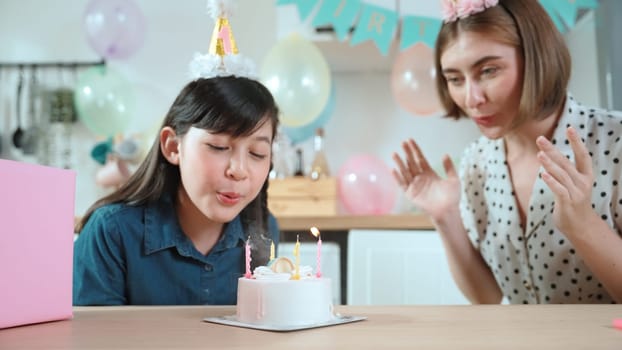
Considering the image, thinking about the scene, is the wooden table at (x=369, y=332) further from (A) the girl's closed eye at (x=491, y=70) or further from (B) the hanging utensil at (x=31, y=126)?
(B) the hanging utensil at (x=31, y=126)

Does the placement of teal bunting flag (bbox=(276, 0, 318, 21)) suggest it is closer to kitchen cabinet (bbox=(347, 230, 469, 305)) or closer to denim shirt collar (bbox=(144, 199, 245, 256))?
kitchen cabinet (bbox=(347, 230, 469, 305))

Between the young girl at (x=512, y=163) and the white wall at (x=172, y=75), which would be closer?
the young girl at (x=512, y=163)

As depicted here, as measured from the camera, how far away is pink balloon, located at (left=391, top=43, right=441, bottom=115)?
102 inches

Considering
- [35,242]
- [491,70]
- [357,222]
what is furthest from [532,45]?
[357,222]

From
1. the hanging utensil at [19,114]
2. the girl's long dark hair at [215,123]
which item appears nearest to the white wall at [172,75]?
the hanging utensil at [19,114]

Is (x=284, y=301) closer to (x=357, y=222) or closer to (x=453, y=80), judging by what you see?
(x=453, y=80)

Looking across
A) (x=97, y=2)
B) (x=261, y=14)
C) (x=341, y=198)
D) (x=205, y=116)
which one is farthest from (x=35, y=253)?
(x=261, y=14)

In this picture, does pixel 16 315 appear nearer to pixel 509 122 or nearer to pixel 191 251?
pixel 191 251

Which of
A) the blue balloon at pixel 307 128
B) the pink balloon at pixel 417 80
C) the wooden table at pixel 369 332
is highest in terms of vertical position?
the pink balloon at pixel 417 80

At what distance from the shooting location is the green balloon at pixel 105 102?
9.25 feet

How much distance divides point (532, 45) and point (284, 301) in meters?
0.88

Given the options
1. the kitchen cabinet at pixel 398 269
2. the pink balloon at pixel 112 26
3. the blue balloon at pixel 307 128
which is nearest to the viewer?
the kitchen cabinet at pixel 398 269

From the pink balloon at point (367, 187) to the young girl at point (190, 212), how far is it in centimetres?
143

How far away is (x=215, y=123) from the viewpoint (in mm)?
1058
